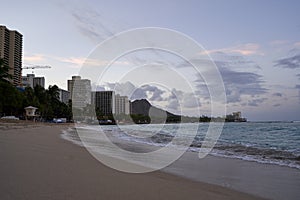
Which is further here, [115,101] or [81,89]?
[81,89]

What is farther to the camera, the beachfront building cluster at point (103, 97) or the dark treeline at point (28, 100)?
the dark treeline at point (28, 100)

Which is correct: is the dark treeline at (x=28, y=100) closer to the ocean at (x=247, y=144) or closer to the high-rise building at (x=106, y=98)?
the high-rise building at (x=106, y=98)

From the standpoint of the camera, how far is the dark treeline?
54094 millimetres

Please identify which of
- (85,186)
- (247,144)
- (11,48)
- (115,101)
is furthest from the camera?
(11,48)

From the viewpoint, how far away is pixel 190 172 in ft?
24.8

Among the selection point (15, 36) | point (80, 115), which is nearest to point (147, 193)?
point (80, 115)

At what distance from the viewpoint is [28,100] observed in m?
73.6

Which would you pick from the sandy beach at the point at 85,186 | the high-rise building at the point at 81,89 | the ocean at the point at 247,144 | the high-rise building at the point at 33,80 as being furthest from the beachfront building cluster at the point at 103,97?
the high-rise building at the point at 33,80

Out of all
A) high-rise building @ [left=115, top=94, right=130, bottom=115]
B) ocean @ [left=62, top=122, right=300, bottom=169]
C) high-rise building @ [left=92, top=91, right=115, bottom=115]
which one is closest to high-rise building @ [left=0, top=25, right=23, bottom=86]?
high-rise building @ [left=92, top=91, right=115, bottom=115]

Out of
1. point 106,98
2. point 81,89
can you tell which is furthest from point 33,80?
point 106,98

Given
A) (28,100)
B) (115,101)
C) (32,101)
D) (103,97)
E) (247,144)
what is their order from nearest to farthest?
(247,144), (115,101), (103,97), (28,100), (32,101)

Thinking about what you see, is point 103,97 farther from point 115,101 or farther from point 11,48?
point 11,48

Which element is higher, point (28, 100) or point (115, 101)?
point (28, 100)

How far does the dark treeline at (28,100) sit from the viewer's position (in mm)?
54094
